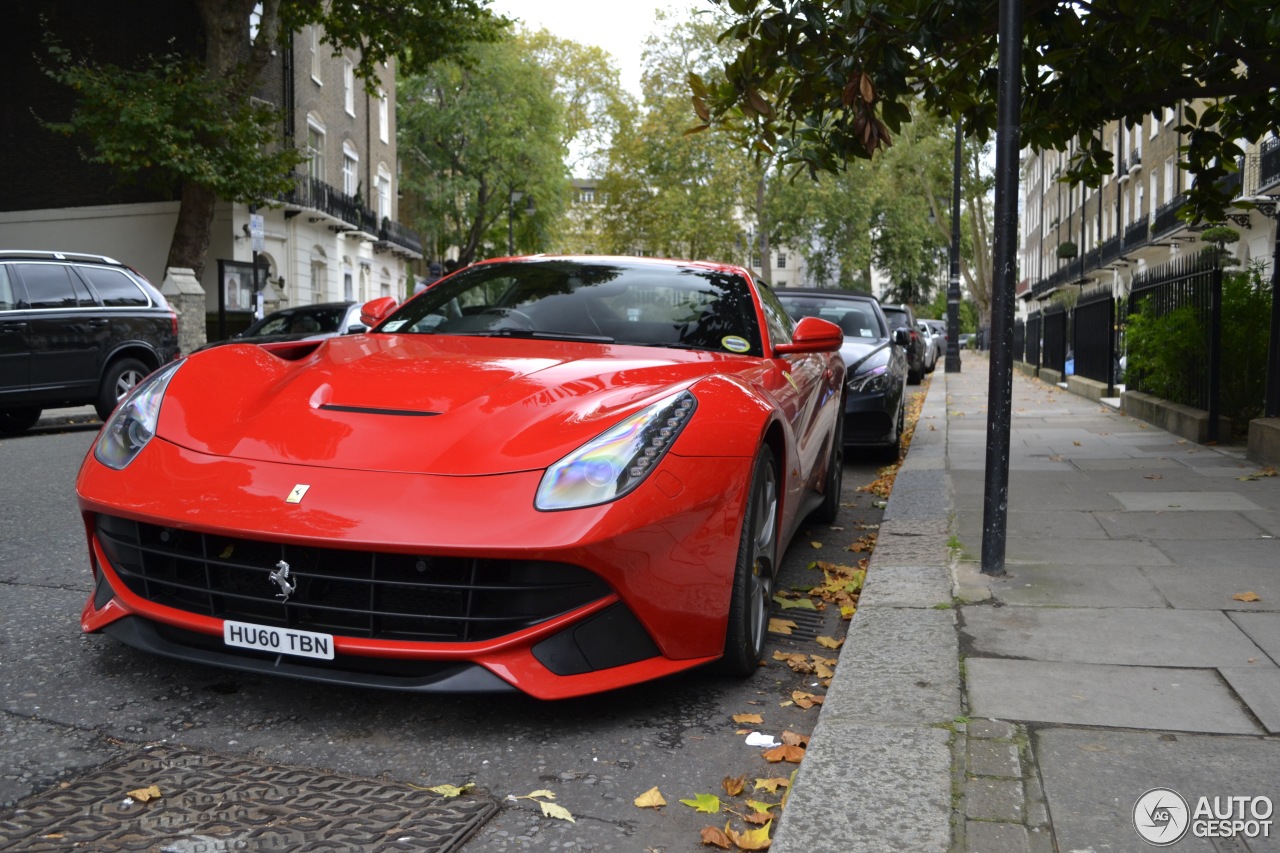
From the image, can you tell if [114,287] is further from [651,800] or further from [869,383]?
[651,800]

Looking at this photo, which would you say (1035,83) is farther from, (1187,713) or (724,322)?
(1187,713)

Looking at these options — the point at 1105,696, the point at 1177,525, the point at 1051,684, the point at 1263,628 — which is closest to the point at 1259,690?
the point at 1105,696

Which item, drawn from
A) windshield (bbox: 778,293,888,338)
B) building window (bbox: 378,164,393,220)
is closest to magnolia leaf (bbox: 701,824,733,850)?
windshield (bbox: 778,293,888,338)

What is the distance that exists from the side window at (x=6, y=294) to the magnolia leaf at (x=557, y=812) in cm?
1107

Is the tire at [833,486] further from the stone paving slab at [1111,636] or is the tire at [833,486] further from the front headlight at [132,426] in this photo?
the front headlight at [132,426]

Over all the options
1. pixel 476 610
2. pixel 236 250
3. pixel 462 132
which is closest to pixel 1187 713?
pixel 476 610

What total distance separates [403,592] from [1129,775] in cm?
181

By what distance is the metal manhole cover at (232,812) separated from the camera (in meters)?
2.48

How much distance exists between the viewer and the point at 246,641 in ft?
10.1

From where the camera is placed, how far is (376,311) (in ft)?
17.4

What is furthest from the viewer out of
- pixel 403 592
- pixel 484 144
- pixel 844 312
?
pixel 484 144

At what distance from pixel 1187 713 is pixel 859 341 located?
7341 millimetres

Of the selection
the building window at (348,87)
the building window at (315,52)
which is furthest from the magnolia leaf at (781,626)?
the building window at (348,87)

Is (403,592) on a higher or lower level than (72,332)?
lower
